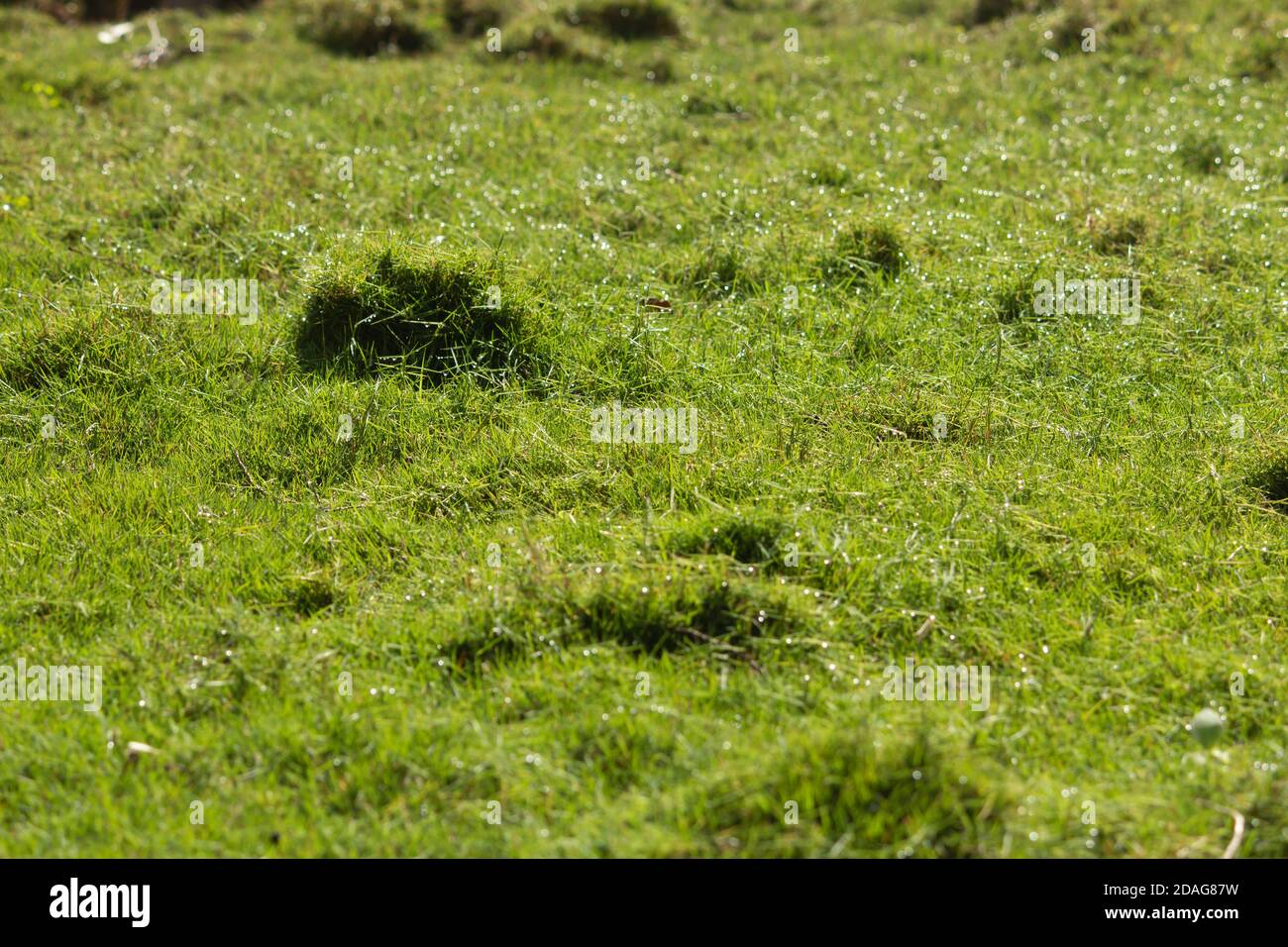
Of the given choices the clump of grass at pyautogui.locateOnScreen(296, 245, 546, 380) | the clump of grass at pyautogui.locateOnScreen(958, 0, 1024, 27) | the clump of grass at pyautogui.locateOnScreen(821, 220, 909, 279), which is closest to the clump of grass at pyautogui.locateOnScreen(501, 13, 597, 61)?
the clump of grass at pyautogui.locateOnScreen(958, 0, 1024, 27)

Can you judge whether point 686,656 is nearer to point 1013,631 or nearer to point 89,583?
point 1013,631

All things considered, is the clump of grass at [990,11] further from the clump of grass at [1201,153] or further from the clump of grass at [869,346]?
the clump of grass at [869,346]

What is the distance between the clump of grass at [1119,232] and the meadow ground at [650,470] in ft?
0.06

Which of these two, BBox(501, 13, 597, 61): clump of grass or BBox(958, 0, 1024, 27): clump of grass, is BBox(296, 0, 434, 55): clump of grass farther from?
BBox(958, 0, 1024, 27): clump of grass

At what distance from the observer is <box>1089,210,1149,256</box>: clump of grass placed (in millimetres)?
5668

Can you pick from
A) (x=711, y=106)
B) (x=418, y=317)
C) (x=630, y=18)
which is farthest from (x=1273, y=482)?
(x=630, y=18)

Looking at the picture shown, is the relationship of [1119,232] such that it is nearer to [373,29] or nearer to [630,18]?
[630,18]

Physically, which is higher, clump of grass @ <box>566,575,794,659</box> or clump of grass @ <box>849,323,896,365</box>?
clump of grass @ <box>849,323,896,365</box>

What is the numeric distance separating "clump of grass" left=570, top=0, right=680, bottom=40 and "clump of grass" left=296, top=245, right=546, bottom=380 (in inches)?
175

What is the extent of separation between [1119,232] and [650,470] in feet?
8.84

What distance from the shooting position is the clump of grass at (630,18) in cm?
891

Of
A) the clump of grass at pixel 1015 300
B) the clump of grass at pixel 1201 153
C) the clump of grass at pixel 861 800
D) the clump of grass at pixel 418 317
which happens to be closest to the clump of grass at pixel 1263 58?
the clump of grass at pixel 1201 153
